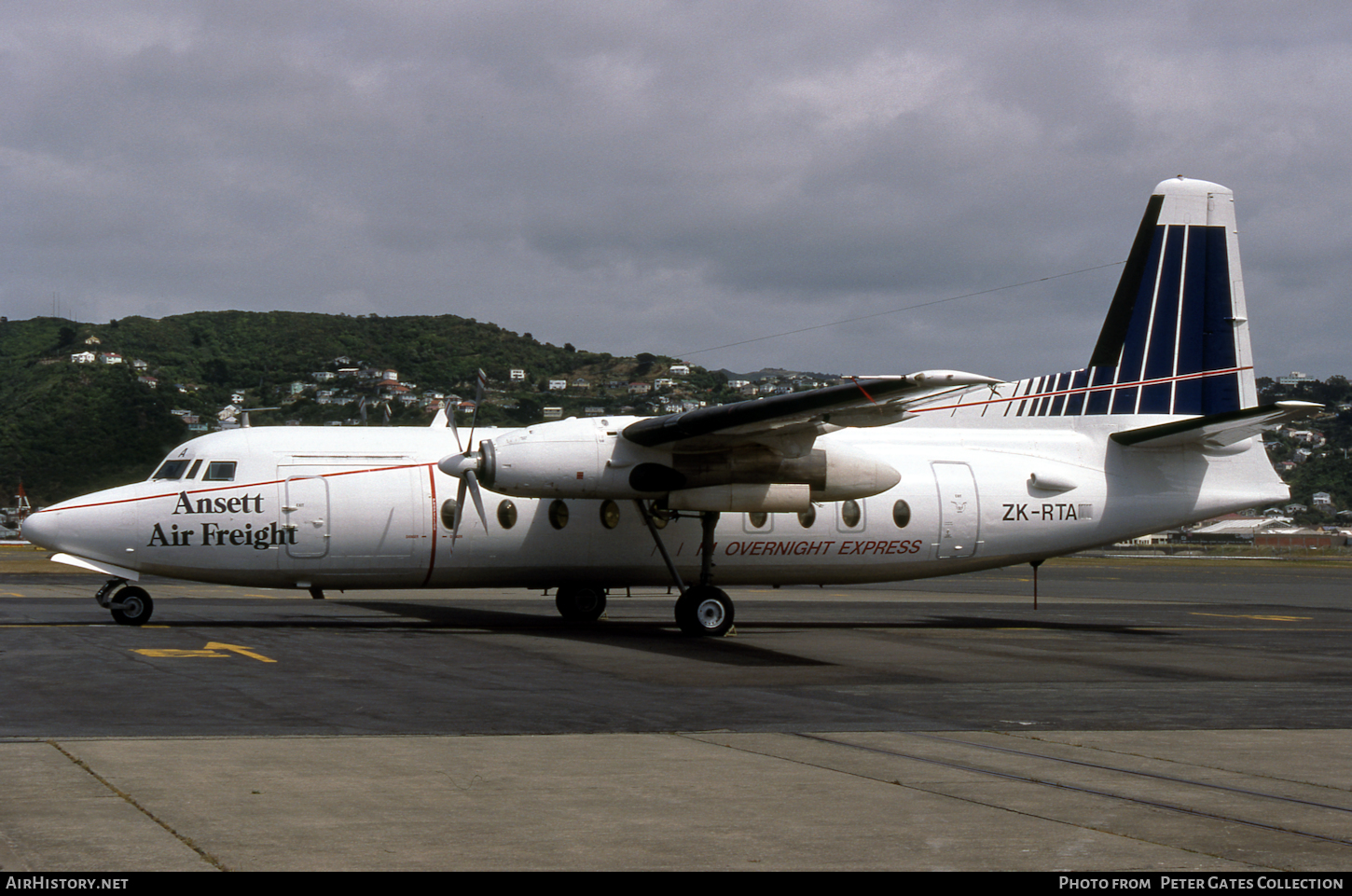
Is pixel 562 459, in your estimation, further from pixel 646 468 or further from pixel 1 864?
pixel 1 864

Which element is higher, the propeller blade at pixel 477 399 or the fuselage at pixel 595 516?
the propeller blade at pixel 477 399

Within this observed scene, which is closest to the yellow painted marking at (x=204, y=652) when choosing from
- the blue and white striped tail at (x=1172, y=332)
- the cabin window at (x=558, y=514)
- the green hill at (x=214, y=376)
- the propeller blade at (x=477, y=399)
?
the propeller blade at (x=477, y=399)

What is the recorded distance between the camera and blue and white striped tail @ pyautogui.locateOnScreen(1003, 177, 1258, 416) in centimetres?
2459

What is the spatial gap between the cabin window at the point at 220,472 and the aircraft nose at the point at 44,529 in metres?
2.31

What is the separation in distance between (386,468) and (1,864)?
1521cm

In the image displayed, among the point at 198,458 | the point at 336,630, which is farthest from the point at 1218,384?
the point at 198,458

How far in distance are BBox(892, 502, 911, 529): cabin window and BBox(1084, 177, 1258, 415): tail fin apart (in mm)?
4714

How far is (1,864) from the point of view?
5684mm

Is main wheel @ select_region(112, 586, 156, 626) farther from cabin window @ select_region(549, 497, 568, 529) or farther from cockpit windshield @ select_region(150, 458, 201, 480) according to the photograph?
cabin window @ select_region(549, 497, 568, 529)

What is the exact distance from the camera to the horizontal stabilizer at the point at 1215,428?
20598mm

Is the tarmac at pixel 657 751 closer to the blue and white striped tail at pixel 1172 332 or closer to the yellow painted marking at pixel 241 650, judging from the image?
the yellow painted marking at pixel 241 650

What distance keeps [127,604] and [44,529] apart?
5.62 ft

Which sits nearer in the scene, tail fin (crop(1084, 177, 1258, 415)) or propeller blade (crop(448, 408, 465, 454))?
propeller blade (crop(448, 408, 465, 454))

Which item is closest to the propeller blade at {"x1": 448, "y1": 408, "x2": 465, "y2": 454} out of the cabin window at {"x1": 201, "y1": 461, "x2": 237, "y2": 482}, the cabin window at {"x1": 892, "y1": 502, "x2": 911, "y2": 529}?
the cabin window at {"x1": 201, "y1": 461, "x2": 237, "y2": 482}
